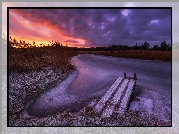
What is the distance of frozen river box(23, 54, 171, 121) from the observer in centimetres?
441

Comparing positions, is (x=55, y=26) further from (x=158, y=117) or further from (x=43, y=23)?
(x=158, y=117)

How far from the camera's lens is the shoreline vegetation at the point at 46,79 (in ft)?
13.9

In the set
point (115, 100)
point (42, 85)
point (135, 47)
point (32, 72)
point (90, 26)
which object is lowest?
point (115, 100)

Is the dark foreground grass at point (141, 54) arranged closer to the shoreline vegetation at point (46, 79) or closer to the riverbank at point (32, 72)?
the shoreline vegetation at point (46, 79)

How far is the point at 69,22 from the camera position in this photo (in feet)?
14.6

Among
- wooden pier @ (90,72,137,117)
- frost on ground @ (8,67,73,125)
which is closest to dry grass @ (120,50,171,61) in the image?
wooden pier @ (90,72,137,117)

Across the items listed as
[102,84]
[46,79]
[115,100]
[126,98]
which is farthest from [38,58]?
[126,98]

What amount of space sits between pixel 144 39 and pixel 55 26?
2.01 m

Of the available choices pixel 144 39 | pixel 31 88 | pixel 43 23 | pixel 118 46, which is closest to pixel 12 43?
pixel 43 23

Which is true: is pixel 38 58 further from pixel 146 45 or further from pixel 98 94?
pixel 146 45

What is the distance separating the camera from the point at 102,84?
4.64 metres

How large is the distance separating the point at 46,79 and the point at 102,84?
1.43 meters

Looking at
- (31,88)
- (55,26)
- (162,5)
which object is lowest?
(31,88)

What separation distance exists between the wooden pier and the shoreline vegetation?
0.44 ft
